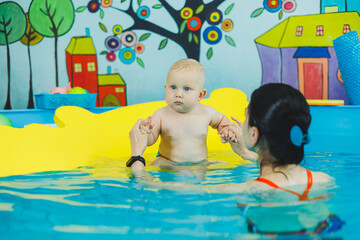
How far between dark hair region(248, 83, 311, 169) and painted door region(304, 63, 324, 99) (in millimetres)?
3498

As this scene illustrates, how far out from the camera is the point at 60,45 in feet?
16.9

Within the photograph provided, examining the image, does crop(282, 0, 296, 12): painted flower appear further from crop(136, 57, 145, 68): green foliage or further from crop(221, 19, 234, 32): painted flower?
crop(136, 57, 145, 68): green foliage

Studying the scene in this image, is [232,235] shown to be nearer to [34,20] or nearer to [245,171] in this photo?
[245,171]

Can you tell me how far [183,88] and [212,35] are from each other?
2.73 metres

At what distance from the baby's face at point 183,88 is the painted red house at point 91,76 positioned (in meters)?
2.71

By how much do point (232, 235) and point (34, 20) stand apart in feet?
15.3

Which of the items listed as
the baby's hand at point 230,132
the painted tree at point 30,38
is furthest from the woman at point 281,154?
the painted tree at point 30,38

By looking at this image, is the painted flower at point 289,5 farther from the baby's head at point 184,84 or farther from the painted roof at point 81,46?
the baby's head at point 184,84

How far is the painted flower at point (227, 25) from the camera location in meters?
5.00

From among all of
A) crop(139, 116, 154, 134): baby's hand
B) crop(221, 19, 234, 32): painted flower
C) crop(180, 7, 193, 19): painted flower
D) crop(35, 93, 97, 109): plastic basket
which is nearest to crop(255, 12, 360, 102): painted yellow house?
crop(221, 19, 234, 32): painted flower

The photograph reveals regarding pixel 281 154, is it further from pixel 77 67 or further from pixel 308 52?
pixel 77 67

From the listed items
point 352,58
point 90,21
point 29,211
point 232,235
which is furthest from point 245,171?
point 90,21

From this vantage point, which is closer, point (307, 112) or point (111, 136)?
point (307, 112)

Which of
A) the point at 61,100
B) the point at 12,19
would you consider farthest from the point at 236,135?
the point at 12,19
